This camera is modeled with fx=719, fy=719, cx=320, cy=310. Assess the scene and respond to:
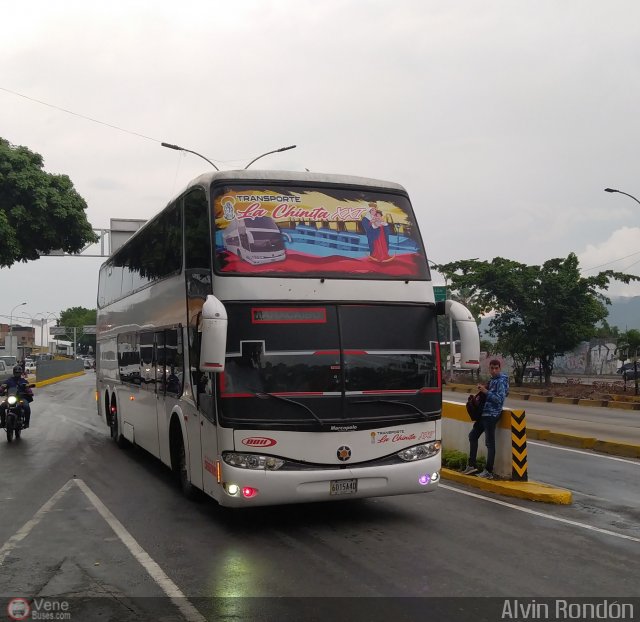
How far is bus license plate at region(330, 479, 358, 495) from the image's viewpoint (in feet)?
24.3

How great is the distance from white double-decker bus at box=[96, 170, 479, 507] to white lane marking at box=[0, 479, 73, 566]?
1833mm

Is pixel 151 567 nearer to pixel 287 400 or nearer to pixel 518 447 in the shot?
pixel 287 400

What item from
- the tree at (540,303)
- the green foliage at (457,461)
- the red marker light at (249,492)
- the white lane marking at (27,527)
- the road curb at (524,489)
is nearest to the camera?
the white lane marking at (27,527)

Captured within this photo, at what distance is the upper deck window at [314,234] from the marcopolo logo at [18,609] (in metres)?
3.53

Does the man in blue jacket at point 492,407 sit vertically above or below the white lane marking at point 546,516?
above

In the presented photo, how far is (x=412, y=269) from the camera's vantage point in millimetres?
8133

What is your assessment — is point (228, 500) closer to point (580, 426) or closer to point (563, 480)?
point (563, 480)

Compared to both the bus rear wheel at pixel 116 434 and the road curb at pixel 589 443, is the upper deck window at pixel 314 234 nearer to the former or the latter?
the road curb at pixel 589 443

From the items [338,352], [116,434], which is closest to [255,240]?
[338,352]

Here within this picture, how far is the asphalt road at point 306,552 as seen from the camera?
213 inches

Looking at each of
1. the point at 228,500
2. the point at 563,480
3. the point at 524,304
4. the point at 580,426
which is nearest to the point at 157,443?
the point at 228,500

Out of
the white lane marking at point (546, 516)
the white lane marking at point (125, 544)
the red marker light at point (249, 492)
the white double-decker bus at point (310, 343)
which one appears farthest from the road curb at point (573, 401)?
the red marker light at point (249, 492)

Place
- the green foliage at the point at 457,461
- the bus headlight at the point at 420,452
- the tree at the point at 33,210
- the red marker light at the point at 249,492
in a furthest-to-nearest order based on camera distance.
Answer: the tree at the point at 33,210
the green foliage at the point at 457,461
the bus headlight at the point at 420,452
the red marker light at the point at 249,492

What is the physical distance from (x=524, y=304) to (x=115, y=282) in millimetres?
28709
